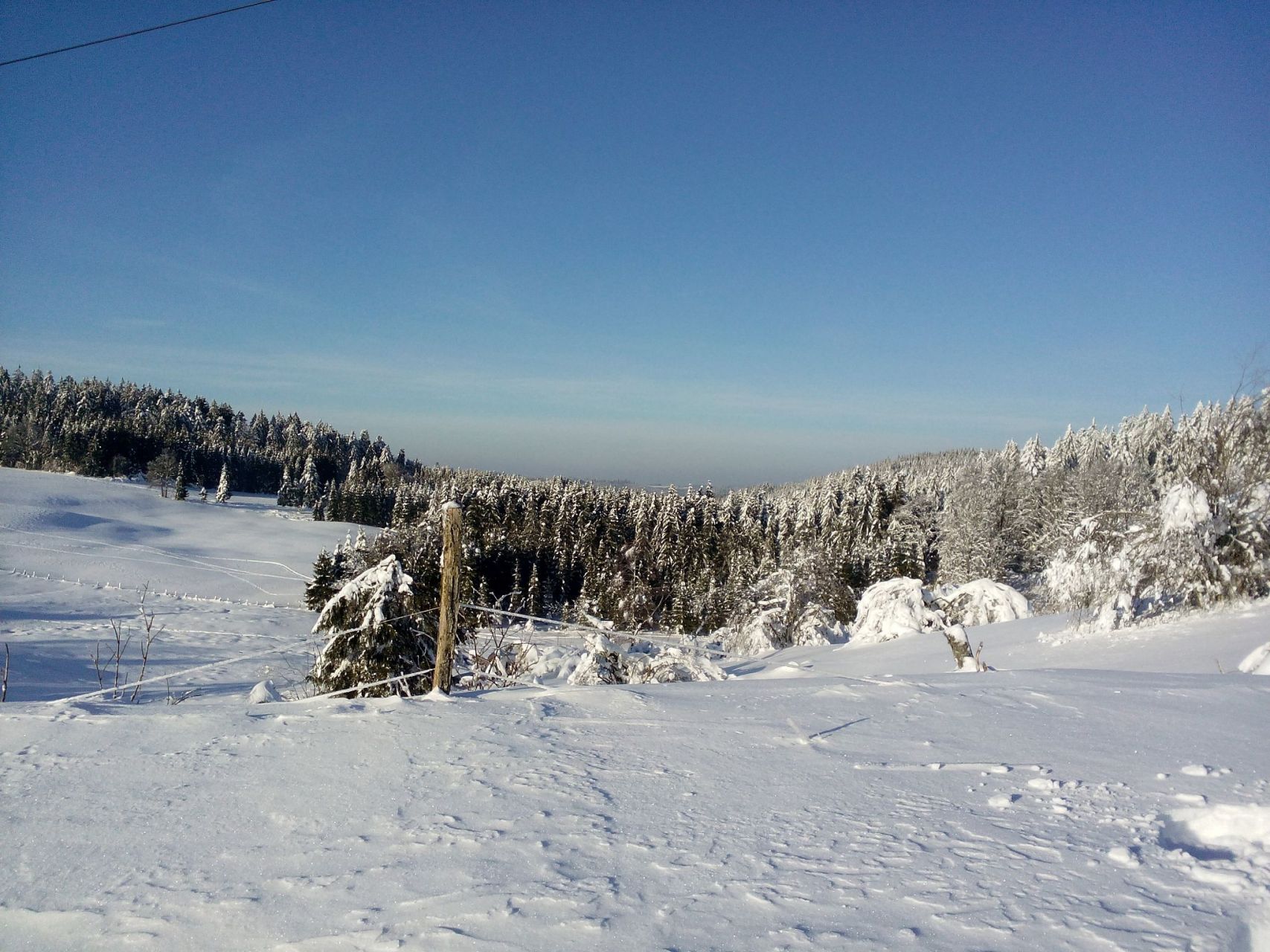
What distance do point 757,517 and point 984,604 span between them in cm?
5289

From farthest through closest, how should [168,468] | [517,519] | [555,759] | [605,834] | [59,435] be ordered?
[59,435] < [168,468] < [517,519] < [555,759] < [605,834]

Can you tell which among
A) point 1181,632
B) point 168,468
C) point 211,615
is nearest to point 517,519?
point 211,615

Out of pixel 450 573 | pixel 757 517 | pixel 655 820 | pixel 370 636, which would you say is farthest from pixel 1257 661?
pixel 757 517

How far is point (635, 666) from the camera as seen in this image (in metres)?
15.5

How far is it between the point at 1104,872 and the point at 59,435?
116465 mm

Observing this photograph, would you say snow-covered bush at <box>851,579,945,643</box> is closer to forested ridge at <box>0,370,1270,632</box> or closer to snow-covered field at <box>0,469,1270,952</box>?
forested ridge at <box>0,370,1270,632</box>

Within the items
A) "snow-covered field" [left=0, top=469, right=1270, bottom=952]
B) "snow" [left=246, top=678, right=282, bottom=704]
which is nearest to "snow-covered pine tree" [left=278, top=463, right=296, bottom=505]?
"snow" [left=246, top=678, right=282, bottom=704]

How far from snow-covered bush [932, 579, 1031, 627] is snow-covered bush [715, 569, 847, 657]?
7.19 meters

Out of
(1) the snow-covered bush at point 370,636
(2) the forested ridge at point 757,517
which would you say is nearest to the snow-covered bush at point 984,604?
(2) the forested ridge at point 757,517

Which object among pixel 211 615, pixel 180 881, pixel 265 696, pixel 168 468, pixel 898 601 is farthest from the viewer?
pixel 168 468

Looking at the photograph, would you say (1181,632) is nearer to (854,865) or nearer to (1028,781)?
(1028,781)

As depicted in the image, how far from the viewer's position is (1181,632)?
34.6 ft

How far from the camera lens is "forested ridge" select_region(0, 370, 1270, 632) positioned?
1217cm

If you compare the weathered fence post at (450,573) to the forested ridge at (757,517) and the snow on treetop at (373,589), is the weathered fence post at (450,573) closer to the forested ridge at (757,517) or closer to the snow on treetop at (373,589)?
the snow on treetop at (373,589)
